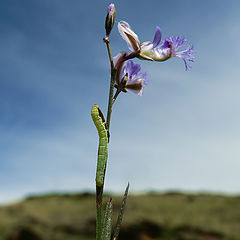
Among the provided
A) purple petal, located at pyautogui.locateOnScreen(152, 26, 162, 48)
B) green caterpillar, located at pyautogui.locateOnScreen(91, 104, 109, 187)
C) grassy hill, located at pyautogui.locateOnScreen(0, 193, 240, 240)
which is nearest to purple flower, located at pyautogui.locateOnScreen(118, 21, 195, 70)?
purple petal, located at pyautogui.locateOnScreen(152, 26, 162, 48)

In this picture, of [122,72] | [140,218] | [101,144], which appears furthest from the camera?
[140,218]

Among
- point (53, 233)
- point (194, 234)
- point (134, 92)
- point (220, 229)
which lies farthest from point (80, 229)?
point (134, 92)

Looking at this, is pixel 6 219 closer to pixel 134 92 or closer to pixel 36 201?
pixel 36 201

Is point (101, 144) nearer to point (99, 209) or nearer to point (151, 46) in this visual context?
point (99, 209)

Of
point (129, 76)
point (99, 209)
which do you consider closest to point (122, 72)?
point (129, 76)

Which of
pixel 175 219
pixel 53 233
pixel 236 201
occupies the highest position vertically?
pixel 236 201

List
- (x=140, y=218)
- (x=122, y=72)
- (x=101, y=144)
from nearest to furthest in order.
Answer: (x=101, y=144) → (x=122, y=72) → (x=140, y=218)

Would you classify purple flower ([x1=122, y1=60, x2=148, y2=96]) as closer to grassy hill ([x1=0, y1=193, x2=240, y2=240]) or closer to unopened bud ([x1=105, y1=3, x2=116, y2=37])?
unopened bud ([x1=105, y1=3, x2=116, y2=37])
